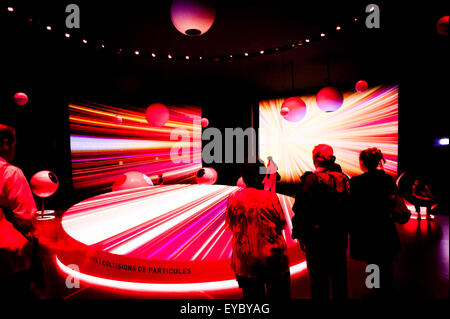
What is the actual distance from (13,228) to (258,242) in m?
1.37

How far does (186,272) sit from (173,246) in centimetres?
28

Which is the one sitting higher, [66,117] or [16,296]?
[66,117]

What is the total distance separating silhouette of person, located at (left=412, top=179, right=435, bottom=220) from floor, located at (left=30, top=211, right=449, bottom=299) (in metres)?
1.03

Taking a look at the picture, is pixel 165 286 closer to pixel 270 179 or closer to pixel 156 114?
pixel 270 179

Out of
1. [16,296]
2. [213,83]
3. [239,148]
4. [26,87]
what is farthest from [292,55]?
[26,87]

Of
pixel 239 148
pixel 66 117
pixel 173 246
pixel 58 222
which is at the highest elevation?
pixel 66 117

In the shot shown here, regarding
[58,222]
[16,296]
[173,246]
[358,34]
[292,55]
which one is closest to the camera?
[16,296]

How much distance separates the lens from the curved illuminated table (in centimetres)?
250

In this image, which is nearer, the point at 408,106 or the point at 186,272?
the point at 186,272

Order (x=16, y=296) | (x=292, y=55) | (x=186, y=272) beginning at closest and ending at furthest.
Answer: (x=16, y=296), (x=186, y=272), (x=292, y=55)

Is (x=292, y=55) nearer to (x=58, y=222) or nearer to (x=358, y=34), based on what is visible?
(x=358, y=34)

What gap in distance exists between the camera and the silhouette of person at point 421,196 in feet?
16.3

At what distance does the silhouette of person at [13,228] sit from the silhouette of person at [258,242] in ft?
3.87
